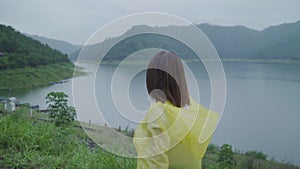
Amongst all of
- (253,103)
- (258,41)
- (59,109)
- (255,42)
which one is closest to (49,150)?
(59,109)

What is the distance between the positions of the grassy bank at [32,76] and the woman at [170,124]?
5.01m

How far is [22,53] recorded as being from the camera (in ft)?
19.9

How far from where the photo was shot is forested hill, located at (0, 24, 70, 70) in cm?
566

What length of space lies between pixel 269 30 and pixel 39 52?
1316 centimetres

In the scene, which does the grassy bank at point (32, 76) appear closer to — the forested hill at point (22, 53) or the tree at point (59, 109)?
the forested hill at point (22, 53)

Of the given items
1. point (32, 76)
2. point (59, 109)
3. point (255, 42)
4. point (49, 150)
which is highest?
point (255, 42)

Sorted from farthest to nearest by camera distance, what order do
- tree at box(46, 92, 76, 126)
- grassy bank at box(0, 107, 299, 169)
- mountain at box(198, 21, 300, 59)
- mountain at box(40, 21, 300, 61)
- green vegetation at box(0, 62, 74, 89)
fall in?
mountain at box(198, 21, 300, 59), mountain at box(40, 21, 300, 61), green vegetation at box(0, 62, 74, 89), tree at box(46, 92, 76, 126), grassy bank at box(0, 107, 299, 169)

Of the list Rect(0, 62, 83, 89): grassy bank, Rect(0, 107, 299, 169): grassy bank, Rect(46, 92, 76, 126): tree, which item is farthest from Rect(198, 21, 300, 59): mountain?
Rect(0, 107, 299, 169): grassy bank

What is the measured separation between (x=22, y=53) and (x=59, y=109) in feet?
13.6

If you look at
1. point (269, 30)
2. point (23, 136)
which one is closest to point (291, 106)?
point (269, 30)

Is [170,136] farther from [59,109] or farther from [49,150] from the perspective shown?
[59,109]

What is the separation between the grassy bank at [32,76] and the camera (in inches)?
217

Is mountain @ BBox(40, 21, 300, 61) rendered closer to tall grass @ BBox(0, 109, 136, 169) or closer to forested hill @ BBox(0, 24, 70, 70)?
forested hill @ BBox(0, 24, 70, 70)

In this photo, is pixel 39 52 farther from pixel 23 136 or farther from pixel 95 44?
pixel 95 44
